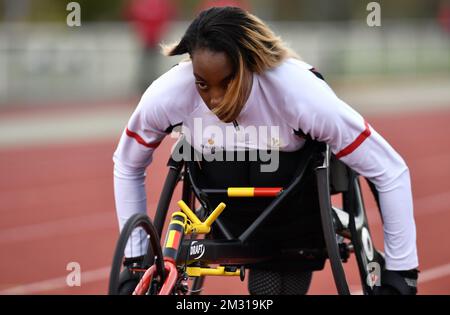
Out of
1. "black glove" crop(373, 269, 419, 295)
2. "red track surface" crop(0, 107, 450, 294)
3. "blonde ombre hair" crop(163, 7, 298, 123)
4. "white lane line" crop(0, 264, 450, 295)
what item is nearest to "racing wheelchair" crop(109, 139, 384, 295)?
"black glove" crop(373, 269, 419, 295)

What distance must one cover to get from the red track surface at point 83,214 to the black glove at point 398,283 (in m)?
2.82

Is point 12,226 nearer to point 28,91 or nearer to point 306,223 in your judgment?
point 306,223

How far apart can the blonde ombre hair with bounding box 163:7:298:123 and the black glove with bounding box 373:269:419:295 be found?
98 centimetres

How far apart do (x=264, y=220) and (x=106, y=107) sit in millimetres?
15962

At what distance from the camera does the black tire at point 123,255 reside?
3301 millimetres

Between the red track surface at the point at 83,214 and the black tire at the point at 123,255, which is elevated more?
the black tire at the point at 123,255

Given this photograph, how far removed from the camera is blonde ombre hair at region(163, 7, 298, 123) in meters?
3.82

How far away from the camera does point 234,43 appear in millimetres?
3820

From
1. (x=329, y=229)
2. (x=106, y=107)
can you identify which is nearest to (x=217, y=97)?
(x=329, y=229)

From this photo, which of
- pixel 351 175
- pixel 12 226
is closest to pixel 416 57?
pixel 12 226

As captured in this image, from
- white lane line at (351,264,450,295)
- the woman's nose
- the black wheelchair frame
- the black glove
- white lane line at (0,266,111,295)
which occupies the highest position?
the woman's nose

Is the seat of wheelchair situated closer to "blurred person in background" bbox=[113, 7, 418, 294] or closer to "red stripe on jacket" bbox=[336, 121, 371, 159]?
"blurred person in background" bbox=[113, 7, 418, 294]

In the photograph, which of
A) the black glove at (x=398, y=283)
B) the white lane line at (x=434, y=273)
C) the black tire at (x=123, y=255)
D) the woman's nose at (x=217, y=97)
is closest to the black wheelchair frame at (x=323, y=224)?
the black glove at (x=398, y=283)

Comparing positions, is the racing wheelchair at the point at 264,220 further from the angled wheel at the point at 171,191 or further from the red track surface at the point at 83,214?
the red track surface at the point at 83,214
